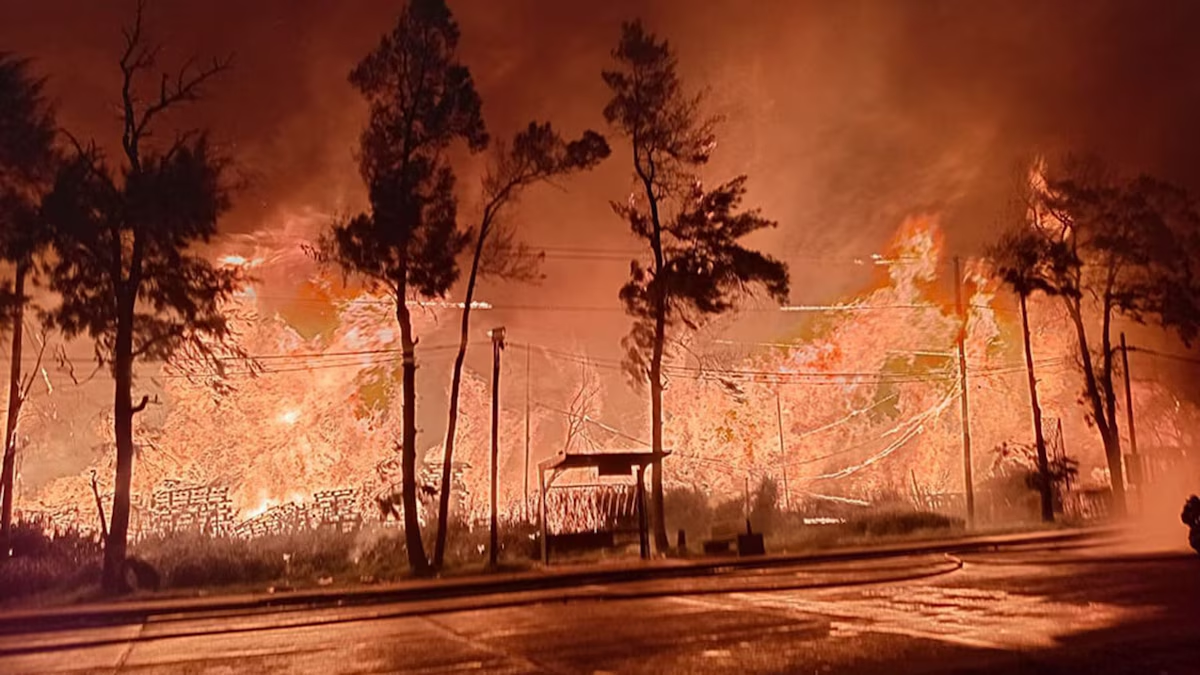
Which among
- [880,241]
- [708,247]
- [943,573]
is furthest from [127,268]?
[880,241]

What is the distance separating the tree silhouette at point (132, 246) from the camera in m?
23.0

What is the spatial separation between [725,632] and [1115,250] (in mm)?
36351

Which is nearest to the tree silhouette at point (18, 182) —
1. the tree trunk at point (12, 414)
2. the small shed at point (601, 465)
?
the tree trunk at point (12, 414)

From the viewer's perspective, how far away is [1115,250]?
39.3 metres

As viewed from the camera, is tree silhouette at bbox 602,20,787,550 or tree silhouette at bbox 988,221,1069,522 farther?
tree silhouette at bbox 988,221,1069,522

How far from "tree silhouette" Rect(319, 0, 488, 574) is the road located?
11.0 meters

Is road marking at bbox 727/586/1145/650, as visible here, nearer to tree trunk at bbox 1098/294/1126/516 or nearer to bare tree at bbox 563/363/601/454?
Answer: tree trunk at bbox 1098/294/1126/516

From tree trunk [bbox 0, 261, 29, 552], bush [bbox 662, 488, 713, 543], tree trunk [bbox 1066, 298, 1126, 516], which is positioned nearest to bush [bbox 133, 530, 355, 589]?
tree trunk [bbox 0, 261, 29, 552]

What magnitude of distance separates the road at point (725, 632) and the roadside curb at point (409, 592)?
893 millimetres

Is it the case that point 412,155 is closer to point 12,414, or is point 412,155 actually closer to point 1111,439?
point 12,414

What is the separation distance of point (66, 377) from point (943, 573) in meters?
30.2

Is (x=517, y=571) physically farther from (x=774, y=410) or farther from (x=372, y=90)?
(x=774, y=410)

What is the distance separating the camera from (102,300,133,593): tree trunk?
68.3 ft

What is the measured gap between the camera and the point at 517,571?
21750 mm
